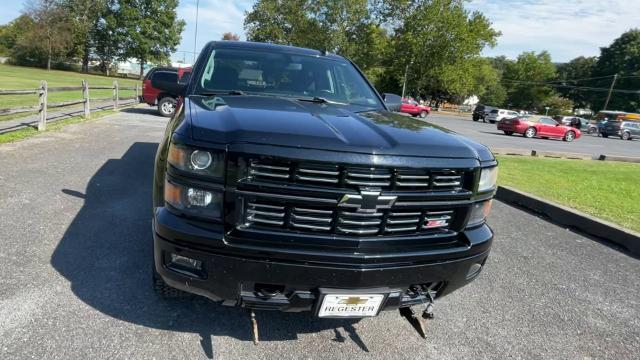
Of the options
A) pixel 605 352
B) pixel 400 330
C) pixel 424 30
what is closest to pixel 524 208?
pixel 605 352

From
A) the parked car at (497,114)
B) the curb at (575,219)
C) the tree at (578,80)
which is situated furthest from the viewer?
the tree at (578,80)

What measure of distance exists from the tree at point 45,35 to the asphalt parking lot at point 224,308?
59.6 meters

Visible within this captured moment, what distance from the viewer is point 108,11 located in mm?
63500

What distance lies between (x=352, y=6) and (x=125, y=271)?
5677cm

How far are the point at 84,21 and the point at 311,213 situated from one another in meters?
71.6

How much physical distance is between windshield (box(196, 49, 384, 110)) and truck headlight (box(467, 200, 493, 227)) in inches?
54.4

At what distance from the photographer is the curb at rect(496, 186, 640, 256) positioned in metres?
5.24

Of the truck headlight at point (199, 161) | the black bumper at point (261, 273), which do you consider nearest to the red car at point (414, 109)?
the black bumper at point (261, 273)

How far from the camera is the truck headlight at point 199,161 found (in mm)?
2230

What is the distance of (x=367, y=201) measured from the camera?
7.47 ft

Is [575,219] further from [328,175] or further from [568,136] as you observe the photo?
[568,136]

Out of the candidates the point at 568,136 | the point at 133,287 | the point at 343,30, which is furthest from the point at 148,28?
the point at 133,287

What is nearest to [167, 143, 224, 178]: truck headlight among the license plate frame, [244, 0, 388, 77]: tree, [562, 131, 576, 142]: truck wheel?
the license plate frame

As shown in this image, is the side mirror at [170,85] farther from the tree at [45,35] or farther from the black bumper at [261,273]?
the tree at [45,35]
